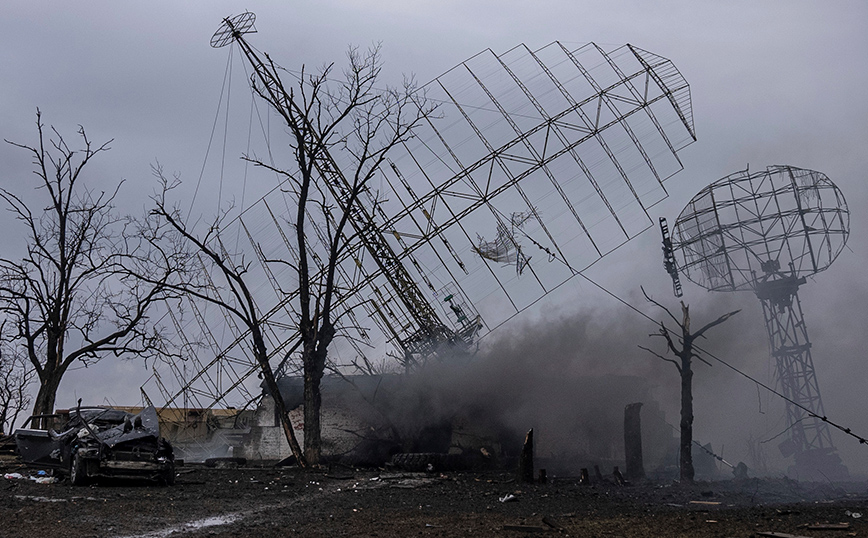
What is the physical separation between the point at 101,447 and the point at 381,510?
695 centimetres

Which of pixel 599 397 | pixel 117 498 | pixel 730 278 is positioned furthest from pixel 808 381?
pixel 117 498

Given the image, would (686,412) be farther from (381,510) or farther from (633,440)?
(381,510)

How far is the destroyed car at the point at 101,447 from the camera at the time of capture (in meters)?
15.1

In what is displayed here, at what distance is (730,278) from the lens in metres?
34.8

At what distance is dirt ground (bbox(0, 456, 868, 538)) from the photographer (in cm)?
1005

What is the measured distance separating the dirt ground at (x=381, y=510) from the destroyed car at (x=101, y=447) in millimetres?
399

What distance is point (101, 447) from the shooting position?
15109mm

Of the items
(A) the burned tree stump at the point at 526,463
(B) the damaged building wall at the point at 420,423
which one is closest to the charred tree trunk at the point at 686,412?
(A) the burned tree stump at the point at 526,463

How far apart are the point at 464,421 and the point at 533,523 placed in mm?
16343

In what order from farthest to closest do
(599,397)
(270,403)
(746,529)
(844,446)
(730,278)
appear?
(844,446) → (730,278) → (599,397) → (270,403) → (746,529)

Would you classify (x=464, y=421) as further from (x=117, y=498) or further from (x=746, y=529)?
(x=746, y=529)

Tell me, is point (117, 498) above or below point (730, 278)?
below

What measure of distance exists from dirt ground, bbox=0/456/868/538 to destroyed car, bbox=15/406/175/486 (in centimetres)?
40

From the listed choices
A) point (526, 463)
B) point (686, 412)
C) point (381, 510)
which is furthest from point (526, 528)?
point (686, 412)
